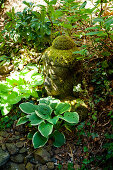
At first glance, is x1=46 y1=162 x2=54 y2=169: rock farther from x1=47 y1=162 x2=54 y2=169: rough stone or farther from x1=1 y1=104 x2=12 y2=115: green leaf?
x1=1 y1=104 x2=12 y2=115: green leaf

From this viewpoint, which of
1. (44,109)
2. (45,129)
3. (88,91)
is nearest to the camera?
(45,129)

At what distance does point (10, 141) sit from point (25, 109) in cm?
69

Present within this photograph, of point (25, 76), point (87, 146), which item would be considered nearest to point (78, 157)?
point (87, 146)

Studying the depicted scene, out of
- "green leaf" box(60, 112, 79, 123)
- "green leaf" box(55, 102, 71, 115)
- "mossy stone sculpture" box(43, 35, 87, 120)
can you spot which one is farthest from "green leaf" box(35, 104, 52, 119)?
"mossy stone sculpture" box(43, 35, 87, 120)

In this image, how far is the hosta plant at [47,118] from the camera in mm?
2221

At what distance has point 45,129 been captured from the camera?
2215 millimetres

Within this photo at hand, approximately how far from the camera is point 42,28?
3105 mm

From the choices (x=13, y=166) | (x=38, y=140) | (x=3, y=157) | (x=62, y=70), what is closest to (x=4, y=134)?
(x=3, y=157)

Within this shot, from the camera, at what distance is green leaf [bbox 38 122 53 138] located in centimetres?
214

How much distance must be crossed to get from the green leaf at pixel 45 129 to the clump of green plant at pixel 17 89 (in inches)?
33.5

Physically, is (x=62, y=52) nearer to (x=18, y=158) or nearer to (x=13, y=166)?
(x=18, y=158)

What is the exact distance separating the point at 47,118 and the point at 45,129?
0.60 feet

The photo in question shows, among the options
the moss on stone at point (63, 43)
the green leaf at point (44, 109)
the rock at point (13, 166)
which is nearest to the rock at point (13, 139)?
the rock at point (13, 166)

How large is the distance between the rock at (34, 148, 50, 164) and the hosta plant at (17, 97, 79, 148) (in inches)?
8.5
